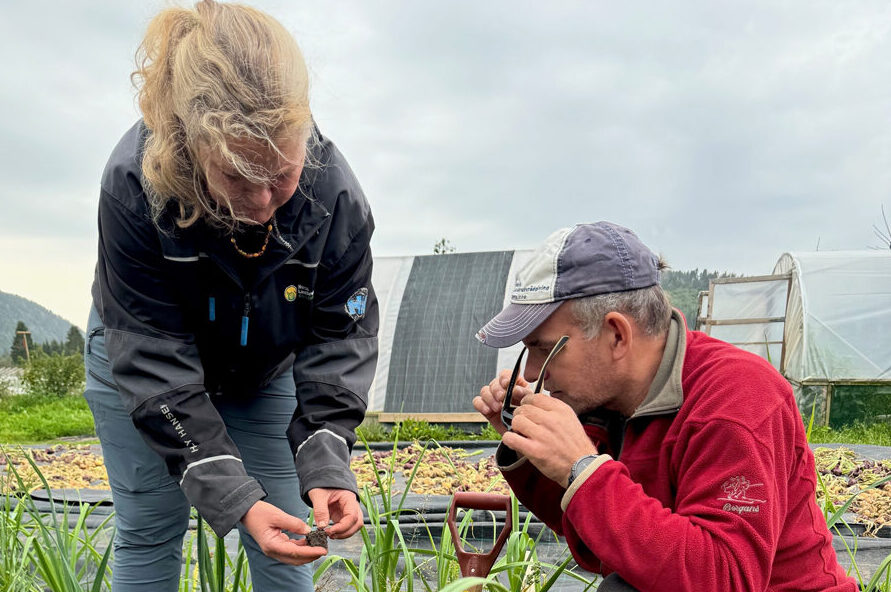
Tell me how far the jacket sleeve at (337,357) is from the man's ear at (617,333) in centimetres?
70

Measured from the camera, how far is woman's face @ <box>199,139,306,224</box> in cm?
156

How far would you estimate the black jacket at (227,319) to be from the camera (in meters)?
1.80

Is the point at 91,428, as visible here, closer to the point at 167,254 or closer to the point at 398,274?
the point at 398,274

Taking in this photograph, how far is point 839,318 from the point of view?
9.87 metres

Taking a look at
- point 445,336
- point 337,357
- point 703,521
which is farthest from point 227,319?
point 445,336

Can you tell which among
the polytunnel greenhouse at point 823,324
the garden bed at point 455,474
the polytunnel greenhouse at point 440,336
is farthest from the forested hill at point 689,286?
the garden bed at point 455,474

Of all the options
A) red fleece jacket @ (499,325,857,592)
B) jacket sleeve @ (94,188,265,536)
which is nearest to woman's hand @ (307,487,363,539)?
jacket sleeve @ (94,188,265,536)

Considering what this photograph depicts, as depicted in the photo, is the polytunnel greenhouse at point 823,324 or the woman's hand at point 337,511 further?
the polytunnel greenhouse at point 823,324

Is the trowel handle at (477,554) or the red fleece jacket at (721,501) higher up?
the red fleece jacket at (721,501)

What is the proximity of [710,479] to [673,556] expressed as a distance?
0.15 metres

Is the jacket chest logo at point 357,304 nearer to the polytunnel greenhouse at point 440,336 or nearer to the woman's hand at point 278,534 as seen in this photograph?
the woman's hand at point 278,534

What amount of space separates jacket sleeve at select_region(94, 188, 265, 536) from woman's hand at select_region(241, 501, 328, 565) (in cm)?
3

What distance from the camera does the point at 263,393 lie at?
7.11 ft

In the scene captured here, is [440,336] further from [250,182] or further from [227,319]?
[250,182]
